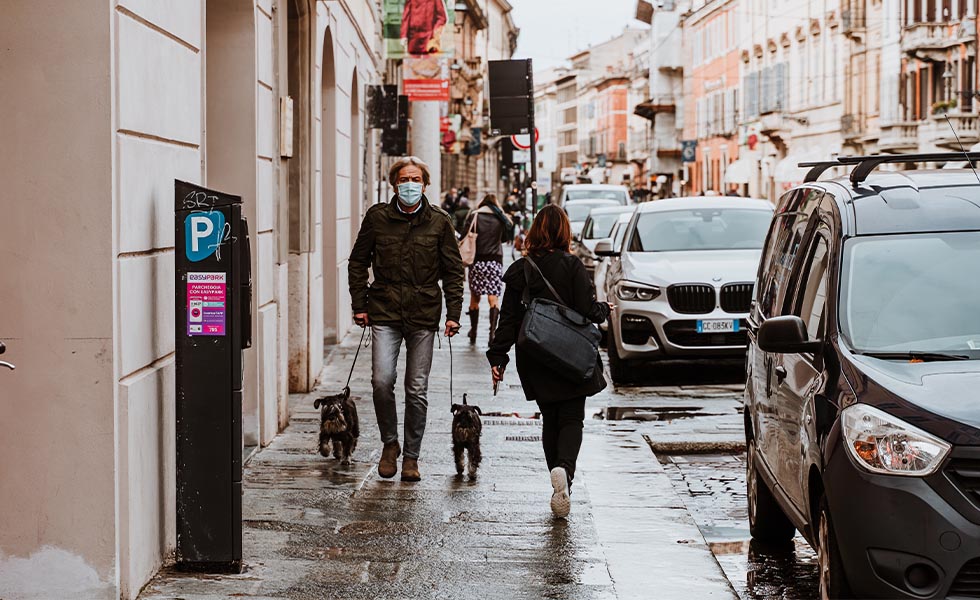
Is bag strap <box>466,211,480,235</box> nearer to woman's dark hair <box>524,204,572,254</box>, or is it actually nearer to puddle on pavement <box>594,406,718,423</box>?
puddle on pavement <box>594,406,718,423</box>

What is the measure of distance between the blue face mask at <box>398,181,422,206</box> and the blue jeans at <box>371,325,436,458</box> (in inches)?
28.9

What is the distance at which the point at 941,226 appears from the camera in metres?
6.21

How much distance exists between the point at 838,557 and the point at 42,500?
9.71 ft

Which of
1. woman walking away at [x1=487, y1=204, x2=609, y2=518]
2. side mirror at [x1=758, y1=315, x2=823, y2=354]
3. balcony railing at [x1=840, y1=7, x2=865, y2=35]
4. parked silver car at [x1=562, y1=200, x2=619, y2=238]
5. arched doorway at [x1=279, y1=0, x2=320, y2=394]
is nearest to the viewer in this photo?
side mirror at [x1=758, y1=315, x2=823, y2=354]

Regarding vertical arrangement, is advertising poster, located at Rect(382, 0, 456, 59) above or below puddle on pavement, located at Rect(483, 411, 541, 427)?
above

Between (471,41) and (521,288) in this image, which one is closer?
(521,288)

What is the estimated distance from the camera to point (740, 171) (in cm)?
7194

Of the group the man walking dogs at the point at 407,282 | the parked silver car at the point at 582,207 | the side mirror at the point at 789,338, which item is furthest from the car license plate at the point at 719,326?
the parked silver car at the point at 582,207

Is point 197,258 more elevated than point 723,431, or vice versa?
point 197,258

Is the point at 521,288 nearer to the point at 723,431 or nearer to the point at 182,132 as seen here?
the point at 182,132

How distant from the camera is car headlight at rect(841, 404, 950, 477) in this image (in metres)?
5.04

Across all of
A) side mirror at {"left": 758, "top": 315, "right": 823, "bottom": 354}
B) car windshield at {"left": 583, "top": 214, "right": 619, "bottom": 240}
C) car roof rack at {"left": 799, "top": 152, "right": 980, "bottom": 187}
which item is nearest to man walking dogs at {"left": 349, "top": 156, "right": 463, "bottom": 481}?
car roof rack at {"left": 799, "top": 152, "right": 980, "bottom": 187}

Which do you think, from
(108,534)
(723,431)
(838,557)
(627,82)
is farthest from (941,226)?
(627,82)

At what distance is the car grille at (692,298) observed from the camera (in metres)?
14.9
